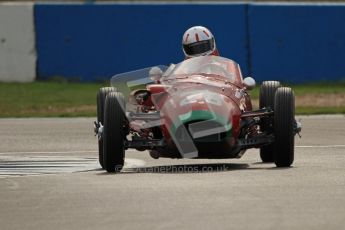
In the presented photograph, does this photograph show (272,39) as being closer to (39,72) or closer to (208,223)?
(39,72)

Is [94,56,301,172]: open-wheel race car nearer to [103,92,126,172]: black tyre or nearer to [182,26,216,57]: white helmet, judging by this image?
[103,92,126,172]: black tyre

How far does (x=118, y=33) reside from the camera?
30984 mm

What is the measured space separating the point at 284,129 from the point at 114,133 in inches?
71.4

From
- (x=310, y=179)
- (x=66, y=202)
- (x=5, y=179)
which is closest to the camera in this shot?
(x=66, y=202)

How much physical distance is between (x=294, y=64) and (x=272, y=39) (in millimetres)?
807

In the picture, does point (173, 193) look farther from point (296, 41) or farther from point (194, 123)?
point (296, 41)

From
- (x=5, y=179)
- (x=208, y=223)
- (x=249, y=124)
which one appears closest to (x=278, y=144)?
(x=249, y=124)

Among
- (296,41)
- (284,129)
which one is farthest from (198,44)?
(296,41)

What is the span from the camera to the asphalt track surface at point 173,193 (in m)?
9.45

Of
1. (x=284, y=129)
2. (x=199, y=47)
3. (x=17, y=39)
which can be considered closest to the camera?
(x=284, y=129)

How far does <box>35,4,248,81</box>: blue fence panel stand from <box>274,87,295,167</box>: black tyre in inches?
645

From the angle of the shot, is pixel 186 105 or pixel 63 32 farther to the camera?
pixel 63 32

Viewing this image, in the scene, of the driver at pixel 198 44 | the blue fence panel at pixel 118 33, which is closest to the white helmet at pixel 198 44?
the driver at pixel 198 44

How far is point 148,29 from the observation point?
31.0m
